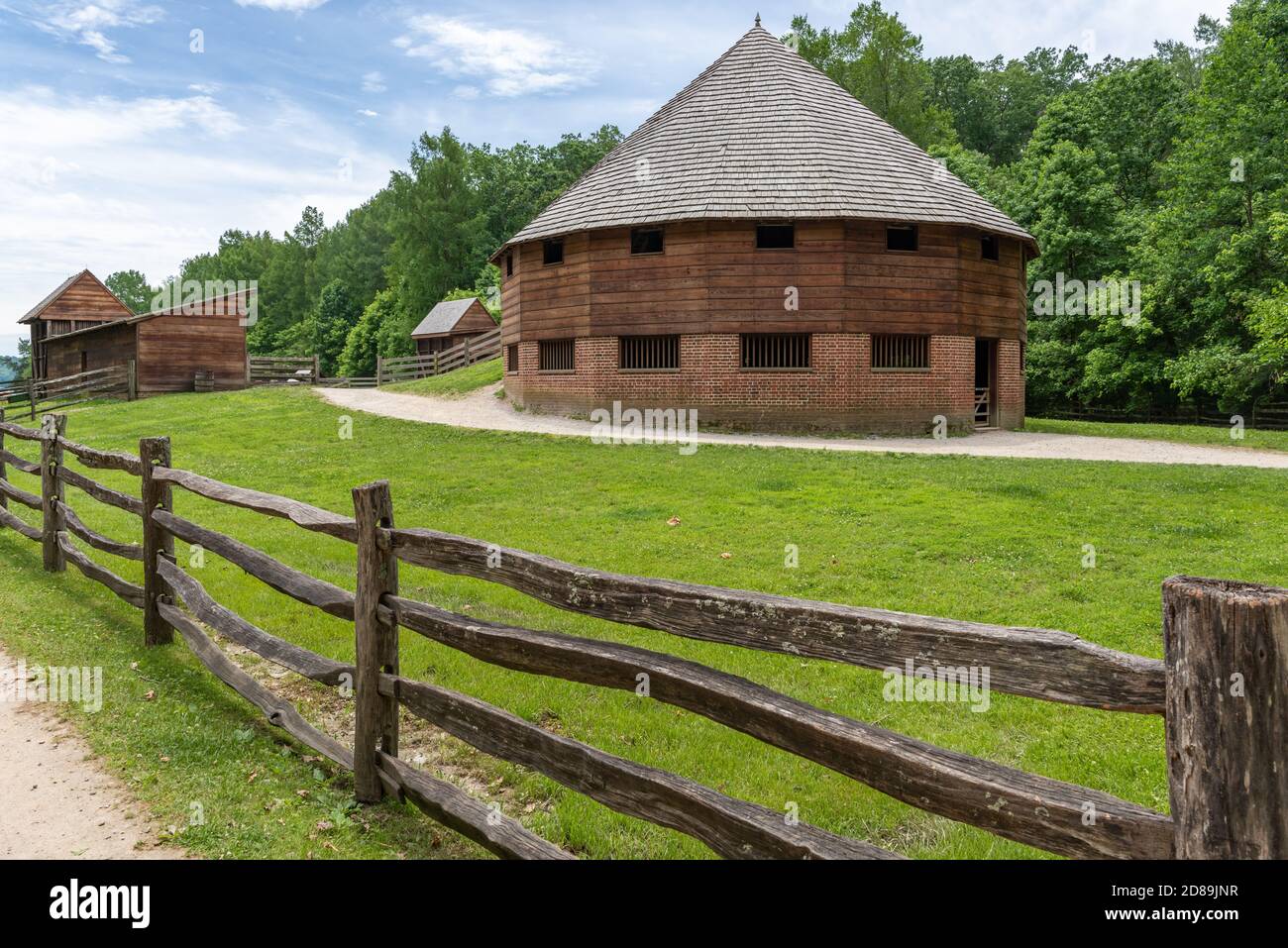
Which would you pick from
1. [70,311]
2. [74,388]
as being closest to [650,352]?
[74,388]

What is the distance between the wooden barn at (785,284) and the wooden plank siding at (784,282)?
36 mm

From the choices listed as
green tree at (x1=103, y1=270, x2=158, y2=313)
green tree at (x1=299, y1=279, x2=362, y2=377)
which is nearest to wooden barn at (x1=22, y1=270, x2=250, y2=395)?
green tree at (x1=299, y1=279, x2=362, y2=377)

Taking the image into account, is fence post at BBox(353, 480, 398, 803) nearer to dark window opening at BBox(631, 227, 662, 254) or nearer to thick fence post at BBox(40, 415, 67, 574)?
thick fence post at BBox(40, 415, 67, 574)

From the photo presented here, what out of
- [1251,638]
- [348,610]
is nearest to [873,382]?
[348,610]

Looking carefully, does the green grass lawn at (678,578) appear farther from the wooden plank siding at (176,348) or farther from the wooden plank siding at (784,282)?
the wooden plank siding at (176,348)

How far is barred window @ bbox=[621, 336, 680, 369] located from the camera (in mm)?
23766

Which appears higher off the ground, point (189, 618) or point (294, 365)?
point (294, 365)

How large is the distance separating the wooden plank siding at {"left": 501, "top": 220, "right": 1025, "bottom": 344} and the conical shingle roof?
55 centimetres

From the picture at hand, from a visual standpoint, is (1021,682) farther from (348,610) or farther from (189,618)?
(189,618)

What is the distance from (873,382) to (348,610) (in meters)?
19.9

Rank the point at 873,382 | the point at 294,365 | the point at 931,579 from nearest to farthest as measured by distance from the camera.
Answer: the point at 931,579
the point at 873,382
the point at 294,365

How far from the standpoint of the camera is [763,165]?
24.0 m

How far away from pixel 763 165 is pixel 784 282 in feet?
12.1
